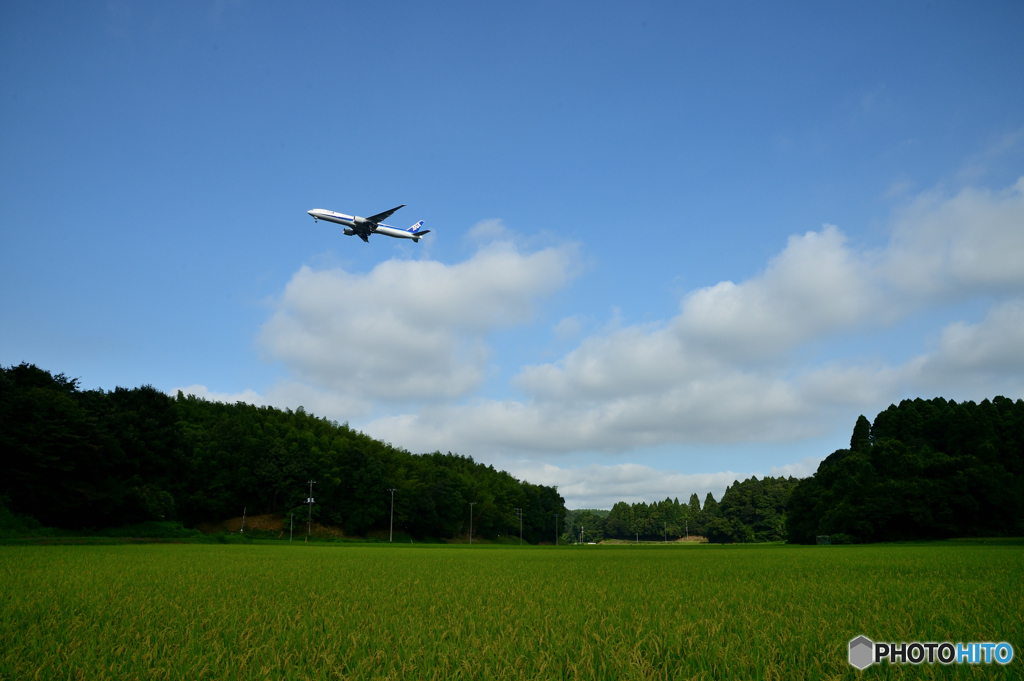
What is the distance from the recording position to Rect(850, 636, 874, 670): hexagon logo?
4.97m

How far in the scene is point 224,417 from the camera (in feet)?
370

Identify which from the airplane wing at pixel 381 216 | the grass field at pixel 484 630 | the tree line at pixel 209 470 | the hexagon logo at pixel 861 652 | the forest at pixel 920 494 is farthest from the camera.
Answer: the forest at pixel 920 494

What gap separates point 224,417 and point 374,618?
118 metres

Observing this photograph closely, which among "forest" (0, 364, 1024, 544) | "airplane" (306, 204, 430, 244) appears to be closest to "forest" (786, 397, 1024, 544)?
"forest" (0, 364, 1024, 544)

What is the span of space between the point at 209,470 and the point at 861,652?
106m

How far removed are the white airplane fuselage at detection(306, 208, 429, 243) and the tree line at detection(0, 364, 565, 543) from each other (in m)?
30.4

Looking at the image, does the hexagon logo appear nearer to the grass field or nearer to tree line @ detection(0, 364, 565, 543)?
the grass field

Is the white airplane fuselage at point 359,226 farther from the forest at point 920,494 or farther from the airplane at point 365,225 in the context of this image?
the forest at point 920,494

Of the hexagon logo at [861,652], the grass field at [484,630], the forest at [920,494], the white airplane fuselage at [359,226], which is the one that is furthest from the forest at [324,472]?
the hexagon logo at [861,652]

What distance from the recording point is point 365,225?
64.3 meters

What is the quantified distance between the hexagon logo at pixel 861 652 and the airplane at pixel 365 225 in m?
61.6

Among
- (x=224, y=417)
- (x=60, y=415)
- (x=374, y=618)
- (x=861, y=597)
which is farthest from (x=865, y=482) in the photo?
(x=224, y=417)

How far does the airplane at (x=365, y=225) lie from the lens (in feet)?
210

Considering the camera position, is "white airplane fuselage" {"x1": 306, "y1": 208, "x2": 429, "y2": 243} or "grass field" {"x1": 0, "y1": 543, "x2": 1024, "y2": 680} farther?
"white airplane fuselage" {"x1": 306, "y1": 208, "x2": 429, "y2": 243}
